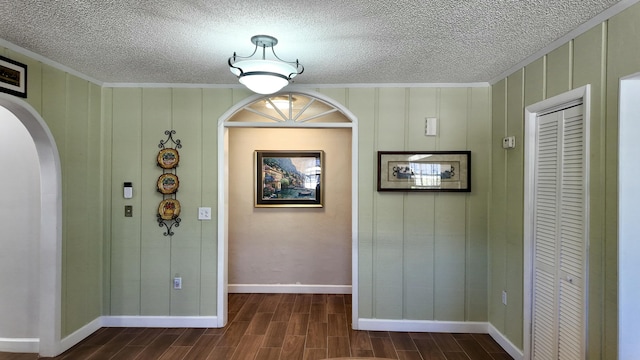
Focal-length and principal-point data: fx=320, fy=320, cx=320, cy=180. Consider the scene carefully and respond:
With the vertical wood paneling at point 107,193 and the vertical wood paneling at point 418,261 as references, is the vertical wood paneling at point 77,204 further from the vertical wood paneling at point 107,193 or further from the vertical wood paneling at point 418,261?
the vertical wood paneling at point 418,261

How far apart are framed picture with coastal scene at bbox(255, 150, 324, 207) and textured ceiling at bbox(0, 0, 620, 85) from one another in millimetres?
1472

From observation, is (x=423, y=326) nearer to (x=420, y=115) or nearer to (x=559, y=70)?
(x=420, y=115)

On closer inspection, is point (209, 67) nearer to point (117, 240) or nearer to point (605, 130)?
point (117, 240)

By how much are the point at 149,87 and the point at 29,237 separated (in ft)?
5.46

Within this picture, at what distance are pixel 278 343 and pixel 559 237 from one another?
2.38 metres

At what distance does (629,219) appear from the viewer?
168cm

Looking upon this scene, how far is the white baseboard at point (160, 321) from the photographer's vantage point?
318 centimetres

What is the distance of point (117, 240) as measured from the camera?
3188mm

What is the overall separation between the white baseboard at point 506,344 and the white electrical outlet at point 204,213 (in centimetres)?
292

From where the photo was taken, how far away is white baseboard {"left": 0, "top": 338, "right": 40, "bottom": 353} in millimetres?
2701

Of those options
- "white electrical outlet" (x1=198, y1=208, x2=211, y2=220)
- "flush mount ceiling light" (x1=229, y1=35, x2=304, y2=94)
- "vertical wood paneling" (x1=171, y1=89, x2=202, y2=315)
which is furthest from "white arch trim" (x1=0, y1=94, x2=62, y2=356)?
"flush mount ceiling light" (x1=229, y1=35, x2=304, y2=94)

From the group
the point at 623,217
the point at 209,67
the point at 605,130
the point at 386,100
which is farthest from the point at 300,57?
the point at 623,217

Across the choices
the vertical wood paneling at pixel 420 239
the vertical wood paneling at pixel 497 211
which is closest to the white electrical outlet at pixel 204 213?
the vertical wood paneling at pixel 420 239

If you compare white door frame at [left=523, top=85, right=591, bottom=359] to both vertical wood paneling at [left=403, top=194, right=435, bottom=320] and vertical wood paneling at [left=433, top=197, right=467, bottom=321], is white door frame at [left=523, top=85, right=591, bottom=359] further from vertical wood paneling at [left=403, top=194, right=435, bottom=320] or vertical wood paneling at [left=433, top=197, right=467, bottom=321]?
vertical wood paneling at [left=403, top=194, right=435, bottom=320]
